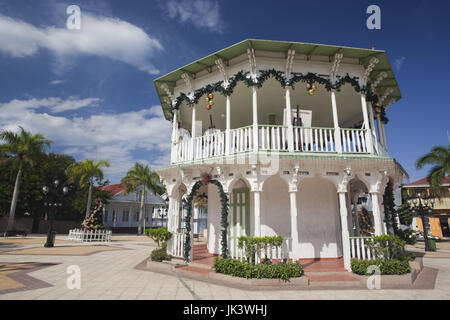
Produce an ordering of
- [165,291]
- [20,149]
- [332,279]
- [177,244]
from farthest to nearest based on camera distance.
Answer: [20,149]
[177,244]
[332,279]
[165,291]

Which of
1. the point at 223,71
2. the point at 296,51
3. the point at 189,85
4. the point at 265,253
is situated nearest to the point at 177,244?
the point at 265,253

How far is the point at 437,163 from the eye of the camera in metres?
25.0

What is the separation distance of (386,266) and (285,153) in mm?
4629

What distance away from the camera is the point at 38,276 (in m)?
8.13

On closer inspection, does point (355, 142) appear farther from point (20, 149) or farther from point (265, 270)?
point (20, 149)

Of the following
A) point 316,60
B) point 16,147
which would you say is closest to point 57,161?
point 16,147

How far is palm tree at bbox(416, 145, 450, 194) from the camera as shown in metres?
24.6

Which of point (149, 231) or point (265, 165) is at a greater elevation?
point (265, 165)

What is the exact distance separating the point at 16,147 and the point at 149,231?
27.3 metres

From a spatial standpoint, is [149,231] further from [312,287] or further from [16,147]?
[16,147]

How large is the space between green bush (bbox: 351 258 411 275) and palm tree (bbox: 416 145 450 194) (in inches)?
898

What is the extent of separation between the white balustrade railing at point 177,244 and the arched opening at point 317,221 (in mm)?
4913

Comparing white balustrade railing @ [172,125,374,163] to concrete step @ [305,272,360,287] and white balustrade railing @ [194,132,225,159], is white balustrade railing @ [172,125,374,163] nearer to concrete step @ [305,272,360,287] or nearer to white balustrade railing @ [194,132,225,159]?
white balustrade railing @ [194,132,225,159]

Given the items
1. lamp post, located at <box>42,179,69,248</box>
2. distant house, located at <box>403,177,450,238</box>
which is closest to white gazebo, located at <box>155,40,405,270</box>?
lamp post, located at <box>42,179,69,248</box>
